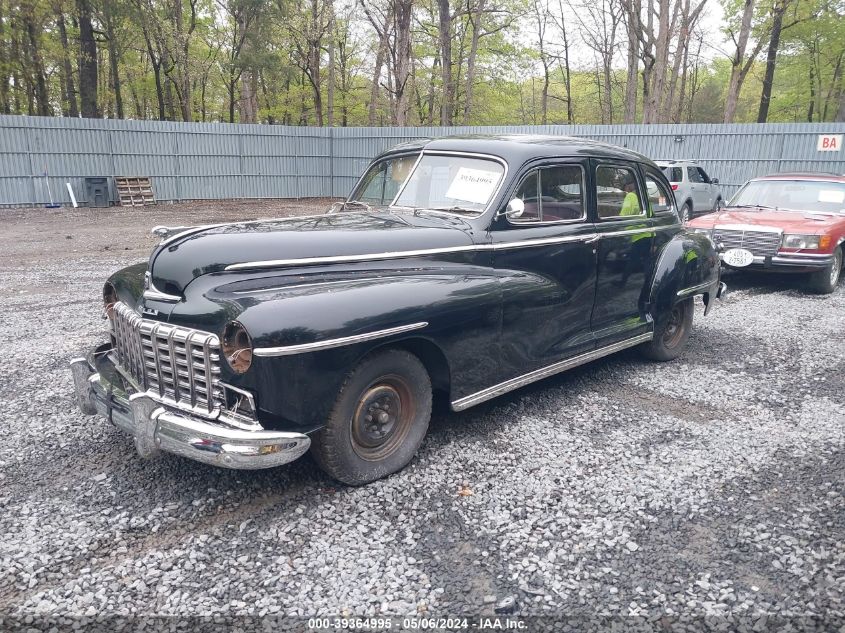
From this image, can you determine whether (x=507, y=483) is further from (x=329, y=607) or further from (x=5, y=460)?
(x=5, y=460)

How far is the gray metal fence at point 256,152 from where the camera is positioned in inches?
716

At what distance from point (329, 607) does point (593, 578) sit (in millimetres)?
1180

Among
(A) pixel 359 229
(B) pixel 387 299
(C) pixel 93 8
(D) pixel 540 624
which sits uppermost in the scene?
(C) pixel 93 8

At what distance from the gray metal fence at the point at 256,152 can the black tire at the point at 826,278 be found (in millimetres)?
9354

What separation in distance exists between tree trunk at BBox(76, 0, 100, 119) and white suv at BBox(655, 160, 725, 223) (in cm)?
2101

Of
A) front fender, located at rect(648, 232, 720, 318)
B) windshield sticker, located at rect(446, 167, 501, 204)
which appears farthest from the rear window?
windshield sticker, located at rect(446, 167, 501, 204)

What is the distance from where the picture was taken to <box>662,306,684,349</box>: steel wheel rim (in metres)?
5.99

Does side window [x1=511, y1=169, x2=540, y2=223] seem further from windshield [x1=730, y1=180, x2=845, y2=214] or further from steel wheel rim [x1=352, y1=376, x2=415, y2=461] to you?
windshield [x1=730, y1=180, x2=845, y2=214]

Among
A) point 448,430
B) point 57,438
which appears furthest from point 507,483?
point 57,438

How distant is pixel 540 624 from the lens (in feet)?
8.41

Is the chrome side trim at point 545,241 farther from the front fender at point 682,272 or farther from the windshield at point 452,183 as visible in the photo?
the front fender at point 682,272

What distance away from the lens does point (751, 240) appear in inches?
358

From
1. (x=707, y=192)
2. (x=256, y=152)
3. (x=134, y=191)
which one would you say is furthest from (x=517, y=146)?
(x=256, y=152)

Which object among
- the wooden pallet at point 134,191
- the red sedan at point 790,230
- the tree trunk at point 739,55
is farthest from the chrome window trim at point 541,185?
the tree trunk at point 739,55
